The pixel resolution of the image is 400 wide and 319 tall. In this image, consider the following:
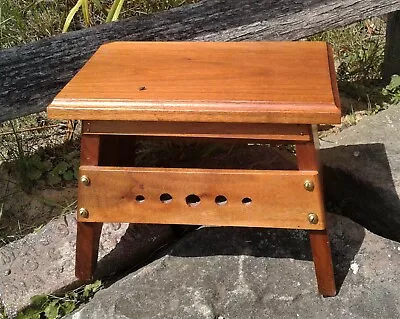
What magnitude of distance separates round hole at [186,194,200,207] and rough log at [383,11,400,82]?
4.82ft

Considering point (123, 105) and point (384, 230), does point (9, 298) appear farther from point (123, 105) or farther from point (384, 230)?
point (384, 230)

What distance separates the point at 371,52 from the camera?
3.14 metres

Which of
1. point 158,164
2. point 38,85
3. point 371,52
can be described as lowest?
point 371,52

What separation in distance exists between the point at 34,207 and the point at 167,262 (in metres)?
0.67

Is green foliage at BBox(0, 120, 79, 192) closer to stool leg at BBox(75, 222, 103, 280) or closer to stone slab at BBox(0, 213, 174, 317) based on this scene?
stone slab at BBox(0, 213, 174, 317)

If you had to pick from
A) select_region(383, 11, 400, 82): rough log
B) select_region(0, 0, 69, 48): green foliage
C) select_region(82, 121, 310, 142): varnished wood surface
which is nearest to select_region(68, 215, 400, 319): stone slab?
select_region(82, 121, 310, 142): varnished wood surface

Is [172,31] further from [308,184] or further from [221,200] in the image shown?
[308,184]

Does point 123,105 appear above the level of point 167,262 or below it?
A: above

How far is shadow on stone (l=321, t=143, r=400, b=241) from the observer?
214 cm

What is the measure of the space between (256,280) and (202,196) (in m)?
0.36

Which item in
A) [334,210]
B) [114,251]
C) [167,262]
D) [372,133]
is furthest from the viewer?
[372,133]

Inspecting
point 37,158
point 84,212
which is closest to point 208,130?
point 84,212

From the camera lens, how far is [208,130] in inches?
62.1

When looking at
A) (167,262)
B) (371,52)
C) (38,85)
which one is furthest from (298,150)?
(371,52)
